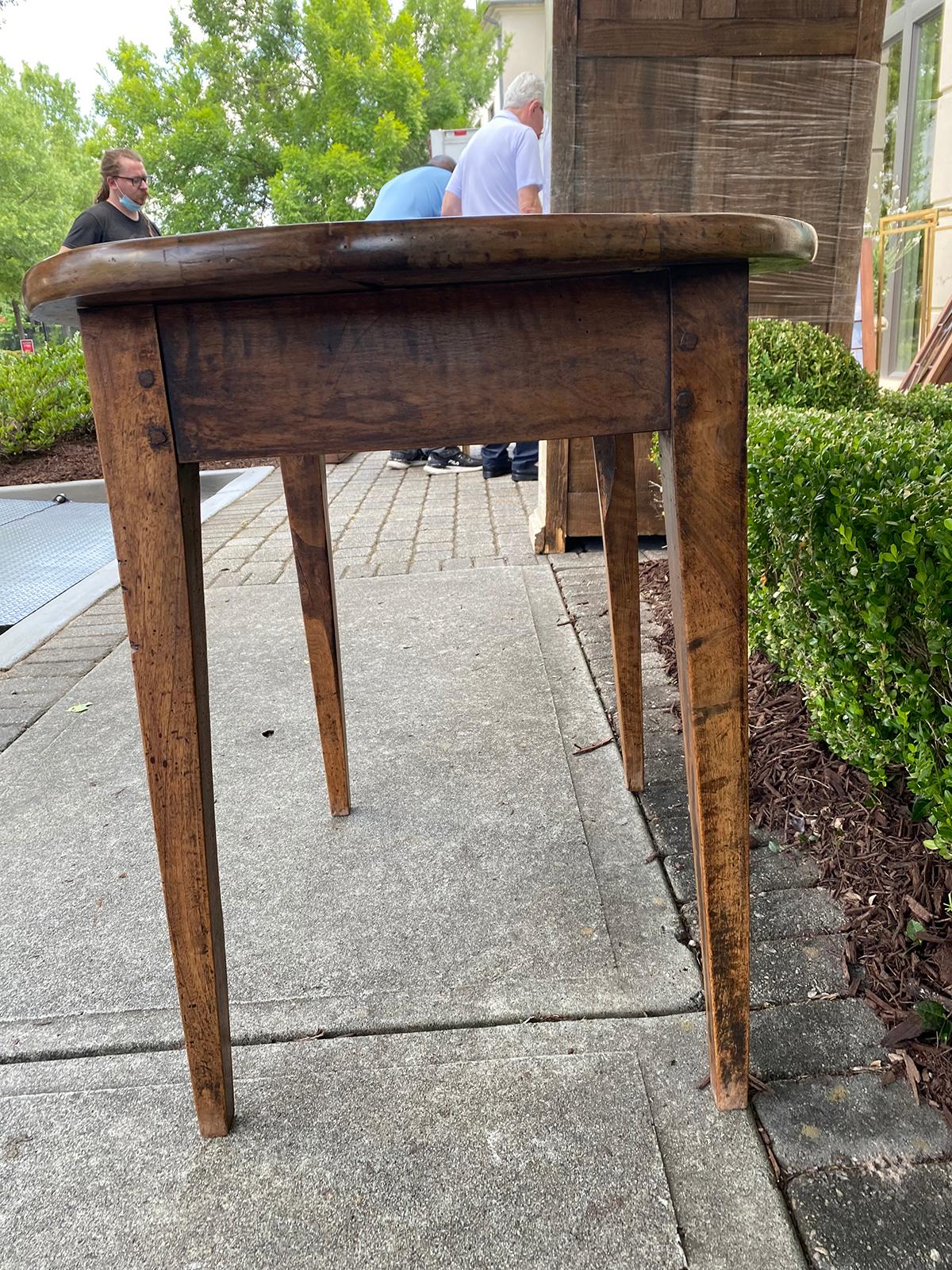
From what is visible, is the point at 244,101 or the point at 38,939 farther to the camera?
the point at 244,101

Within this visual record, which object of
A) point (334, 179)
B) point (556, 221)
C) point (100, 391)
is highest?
point (334, 179)

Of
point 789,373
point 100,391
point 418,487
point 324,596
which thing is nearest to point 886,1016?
point 324,596

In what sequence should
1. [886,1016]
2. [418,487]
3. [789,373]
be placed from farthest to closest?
[418,487] < [789,373] < [886,1016]

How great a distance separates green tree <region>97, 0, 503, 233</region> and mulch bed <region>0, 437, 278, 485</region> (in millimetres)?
19579

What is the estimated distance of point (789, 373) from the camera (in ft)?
10.0

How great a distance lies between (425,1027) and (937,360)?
4.34m

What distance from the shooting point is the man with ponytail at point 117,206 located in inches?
254

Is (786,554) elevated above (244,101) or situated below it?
below

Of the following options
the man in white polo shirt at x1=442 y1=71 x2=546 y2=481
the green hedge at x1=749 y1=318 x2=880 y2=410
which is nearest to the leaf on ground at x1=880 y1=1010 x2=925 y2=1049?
the green hedge at x1=749 y1=318 x2=880 y2=410

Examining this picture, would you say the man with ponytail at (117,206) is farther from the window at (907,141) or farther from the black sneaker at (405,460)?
the window at (907,141)

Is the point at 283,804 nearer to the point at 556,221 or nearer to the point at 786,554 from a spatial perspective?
the point at 786,554

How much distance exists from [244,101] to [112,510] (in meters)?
32.8

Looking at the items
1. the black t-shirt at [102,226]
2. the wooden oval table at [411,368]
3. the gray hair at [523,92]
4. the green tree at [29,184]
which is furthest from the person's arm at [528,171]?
the green tree at [29,184]

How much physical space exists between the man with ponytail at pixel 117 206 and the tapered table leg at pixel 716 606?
6399 mm
